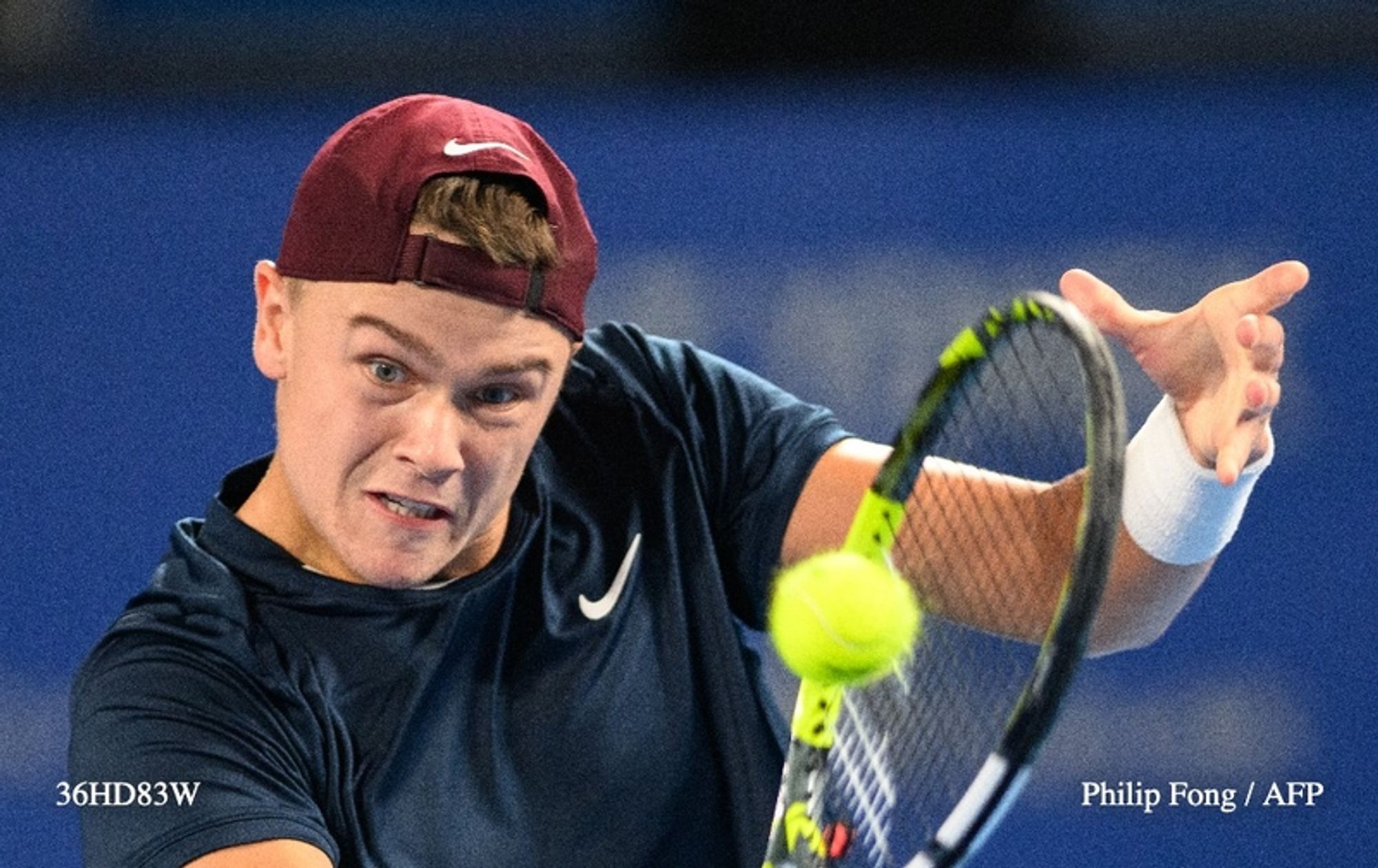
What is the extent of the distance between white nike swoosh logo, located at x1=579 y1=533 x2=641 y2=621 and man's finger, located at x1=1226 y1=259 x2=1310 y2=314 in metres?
0.48

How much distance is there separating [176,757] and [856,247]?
1.31 metres

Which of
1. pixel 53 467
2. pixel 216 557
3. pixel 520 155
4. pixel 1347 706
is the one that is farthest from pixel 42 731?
pixel 1347 706

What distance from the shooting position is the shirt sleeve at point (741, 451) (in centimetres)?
168

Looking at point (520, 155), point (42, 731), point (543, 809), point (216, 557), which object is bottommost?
point (42, 731)

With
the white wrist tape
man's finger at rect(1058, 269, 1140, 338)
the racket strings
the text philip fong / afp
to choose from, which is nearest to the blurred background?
the text philip fong / afp

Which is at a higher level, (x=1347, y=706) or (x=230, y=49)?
(x=230, y=49)

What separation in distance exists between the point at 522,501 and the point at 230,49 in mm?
1249

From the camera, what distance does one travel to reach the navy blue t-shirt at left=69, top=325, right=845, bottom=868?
1.42 m

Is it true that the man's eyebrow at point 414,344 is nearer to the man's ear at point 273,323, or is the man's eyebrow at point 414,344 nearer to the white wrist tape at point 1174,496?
the man's ear at point 273,323

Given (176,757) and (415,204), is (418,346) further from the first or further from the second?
(176,757)

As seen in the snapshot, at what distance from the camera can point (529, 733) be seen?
1.57m

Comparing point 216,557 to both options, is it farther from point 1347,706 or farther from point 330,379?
point 1347,706

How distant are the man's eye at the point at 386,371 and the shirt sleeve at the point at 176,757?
0.21 meters

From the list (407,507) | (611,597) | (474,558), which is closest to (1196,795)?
(611,597)
